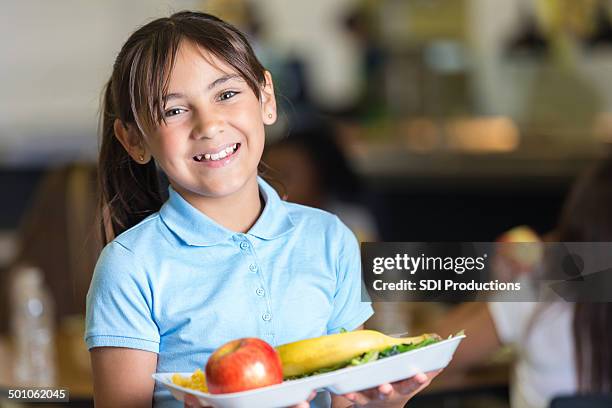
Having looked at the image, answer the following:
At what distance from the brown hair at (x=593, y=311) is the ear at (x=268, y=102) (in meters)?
0.28

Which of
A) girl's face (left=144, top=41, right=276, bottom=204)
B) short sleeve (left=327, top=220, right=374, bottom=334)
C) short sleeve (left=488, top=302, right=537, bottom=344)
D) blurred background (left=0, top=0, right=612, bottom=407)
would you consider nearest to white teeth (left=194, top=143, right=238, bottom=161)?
girl's face (left=144, top=41, right=276, bottom=204)

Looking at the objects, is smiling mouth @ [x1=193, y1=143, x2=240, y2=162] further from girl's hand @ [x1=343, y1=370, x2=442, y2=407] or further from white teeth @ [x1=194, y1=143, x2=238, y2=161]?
girl's hand @ [x1=343, y1=370, x2=442, y2=407]

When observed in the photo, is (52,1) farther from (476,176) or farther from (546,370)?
(546,370)

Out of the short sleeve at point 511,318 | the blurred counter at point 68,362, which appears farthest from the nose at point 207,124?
A: the blurred counter at point 68,362

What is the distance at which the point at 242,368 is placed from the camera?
0.57 m

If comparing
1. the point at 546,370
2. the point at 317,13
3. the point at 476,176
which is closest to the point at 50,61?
the point at 317,13

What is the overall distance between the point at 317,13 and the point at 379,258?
4193 mm

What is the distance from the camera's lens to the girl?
61 centimetres

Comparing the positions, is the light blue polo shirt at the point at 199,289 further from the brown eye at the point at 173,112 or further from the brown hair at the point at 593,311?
the brown hair at the point at 593,311

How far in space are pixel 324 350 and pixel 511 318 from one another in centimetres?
34

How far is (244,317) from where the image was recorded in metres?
0.62

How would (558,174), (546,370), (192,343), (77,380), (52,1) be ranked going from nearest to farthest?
(192,343) → (546,370) → (77,380) → (558,174) → (52,1)

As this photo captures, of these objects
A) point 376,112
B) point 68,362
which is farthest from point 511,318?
point 376,112

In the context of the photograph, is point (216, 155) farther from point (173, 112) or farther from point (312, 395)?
point (312, 395)
